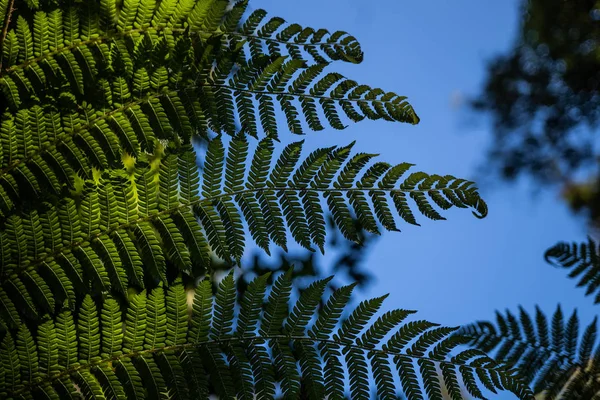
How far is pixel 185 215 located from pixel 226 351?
0.24m

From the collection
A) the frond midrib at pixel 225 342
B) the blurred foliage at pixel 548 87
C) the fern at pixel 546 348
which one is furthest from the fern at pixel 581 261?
the blurred foliage at pixel 548 87

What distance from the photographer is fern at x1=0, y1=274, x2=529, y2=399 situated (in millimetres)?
839

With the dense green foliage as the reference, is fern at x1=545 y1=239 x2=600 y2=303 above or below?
above

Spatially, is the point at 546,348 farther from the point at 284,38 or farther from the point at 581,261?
the point at 284,38

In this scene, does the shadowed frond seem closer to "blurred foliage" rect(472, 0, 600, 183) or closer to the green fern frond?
the green fern frond

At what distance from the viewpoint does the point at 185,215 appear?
961mm

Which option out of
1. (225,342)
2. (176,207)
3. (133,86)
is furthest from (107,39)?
(225,342)

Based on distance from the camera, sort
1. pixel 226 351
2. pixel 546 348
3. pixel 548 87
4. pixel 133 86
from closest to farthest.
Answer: pixel 226 351
pixel 133 86
pixel 546 348
pixel 548 87

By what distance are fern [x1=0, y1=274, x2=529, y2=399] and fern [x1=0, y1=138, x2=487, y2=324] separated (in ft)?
0.22

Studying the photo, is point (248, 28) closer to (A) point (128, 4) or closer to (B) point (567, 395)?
(A) point (128, 4)

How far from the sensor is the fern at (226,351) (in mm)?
839

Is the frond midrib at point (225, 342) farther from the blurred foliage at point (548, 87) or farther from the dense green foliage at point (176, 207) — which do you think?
the blurred foliage at point (548, 87)

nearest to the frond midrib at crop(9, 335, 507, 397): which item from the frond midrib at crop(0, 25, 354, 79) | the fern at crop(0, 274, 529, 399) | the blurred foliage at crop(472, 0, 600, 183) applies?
the fern at crop(0, 274, 529, 399)

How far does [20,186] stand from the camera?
965 mm
